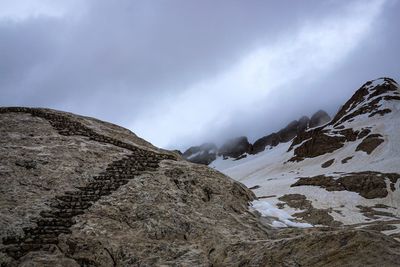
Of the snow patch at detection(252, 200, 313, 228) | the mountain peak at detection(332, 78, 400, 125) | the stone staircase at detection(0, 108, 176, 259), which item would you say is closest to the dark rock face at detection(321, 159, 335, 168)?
the mountain peak at detection(332, 78, 400, 125)

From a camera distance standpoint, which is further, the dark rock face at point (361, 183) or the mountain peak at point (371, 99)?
the mountain peak at point (371, 99)

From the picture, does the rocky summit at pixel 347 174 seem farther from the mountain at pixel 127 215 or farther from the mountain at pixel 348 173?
the mountain at pixel 127 215

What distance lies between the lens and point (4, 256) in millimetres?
13828

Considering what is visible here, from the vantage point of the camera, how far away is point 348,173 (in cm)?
8819

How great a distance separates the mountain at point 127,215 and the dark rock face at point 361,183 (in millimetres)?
59998

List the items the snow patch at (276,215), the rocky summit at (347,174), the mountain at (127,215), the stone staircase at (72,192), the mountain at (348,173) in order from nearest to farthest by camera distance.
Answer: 1. the mountain at (127,215)
2. the stone staircase at (72,192)
3. the snow patch at (276,215)
4. the rocky summit at (347,174)
5. the mountain at (348,173)

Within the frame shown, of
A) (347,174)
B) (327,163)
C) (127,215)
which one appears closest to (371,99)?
(327,163)

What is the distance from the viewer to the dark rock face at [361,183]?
3024 inches

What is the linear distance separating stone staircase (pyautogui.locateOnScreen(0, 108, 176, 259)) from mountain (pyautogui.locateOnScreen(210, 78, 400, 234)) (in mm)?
7452

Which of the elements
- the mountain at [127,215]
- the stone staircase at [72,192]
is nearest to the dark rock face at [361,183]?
the mountain at [127,215]

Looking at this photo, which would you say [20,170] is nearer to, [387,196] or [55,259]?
[55,259]

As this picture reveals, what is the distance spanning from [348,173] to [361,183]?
834 cm

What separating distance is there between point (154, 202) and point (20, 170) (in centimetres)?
709

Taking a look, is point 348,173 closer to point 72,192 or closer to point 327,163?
point 327,163
